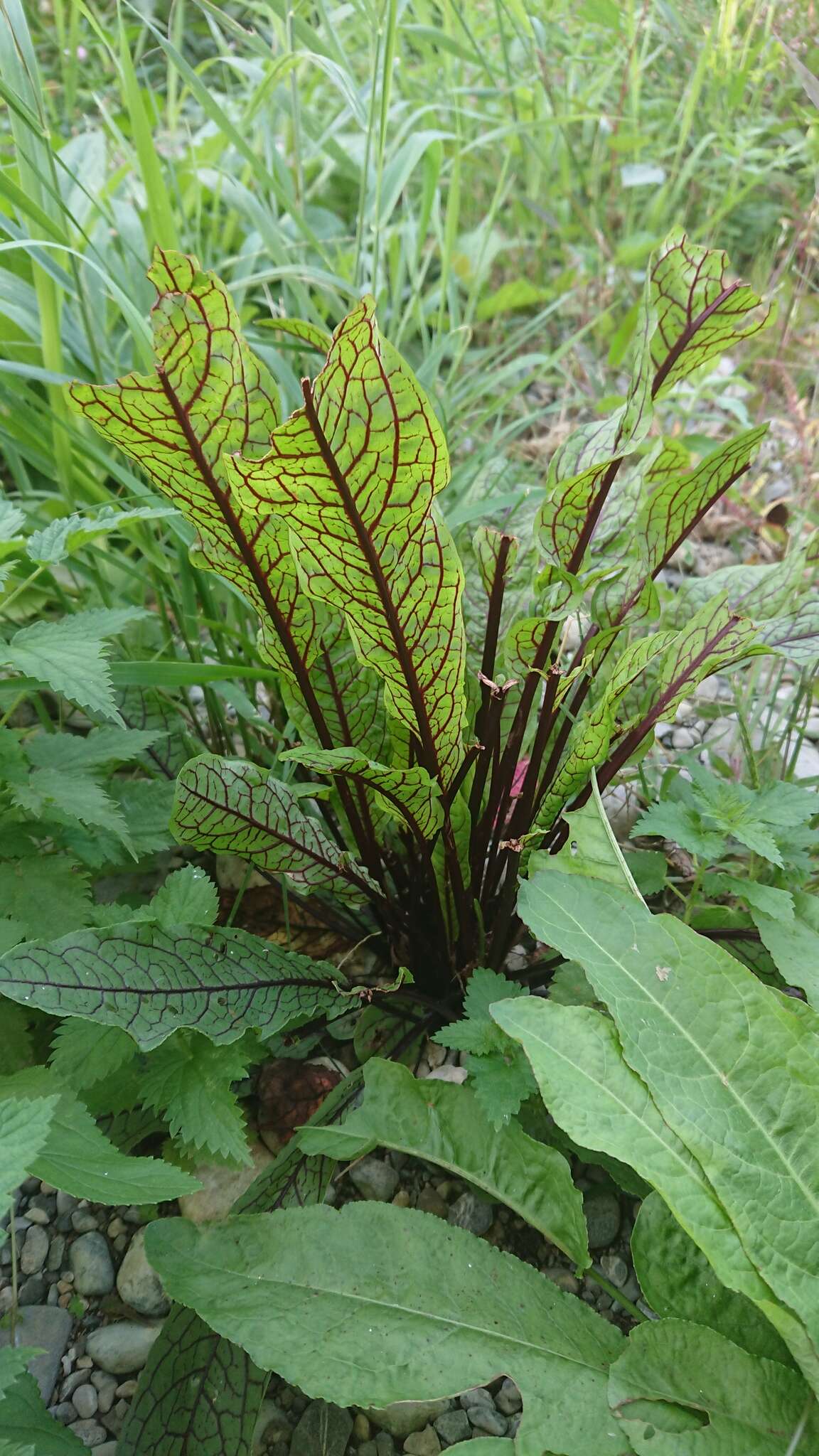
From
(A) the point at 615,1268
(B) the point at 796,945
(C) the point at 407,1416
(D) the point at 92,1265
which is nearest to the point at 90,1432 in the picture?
(D) the point at 92,1265

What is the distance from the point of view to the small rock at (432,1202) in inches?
39.6

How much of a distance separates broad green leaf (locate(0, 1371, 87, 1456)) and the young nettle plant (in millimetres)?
57

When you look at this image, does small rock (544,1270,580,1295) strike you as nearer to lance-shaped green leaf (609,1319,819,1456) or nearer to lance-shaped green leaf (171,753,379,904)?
lance-shaped green leaf (609,1319,819,1456)

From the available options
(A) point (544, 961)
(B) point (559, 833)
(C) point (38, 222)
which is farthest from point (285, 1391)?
(C) point (38, 222)

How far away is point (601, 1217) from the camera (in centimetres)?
99

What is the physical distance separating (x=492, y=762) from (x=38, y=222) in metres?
0.75

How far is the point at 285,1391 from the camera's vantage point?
35.6 inches

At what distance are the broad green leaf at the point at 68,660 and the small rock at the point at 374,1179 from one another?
0.53 m

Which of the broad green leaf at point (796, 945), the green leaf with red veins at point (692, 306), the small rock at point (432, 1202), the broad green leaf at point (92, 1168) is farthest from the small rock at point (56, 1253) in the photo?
the green leaf with red veins at point (692, 306)

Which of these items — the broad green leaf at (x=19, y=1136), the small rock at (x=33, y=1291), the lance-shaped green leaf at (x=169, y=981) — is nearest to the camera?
the broad green leaf at (x=19, y=1136)

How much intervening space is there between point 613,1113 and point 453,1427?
0.33m

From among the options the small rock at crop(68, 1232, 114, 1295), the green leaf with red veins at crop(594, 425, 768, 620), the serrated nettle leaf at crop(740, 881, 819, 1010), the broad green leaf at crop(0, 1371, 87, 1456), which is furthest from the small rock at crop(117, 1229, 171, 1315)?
the green leaf with red veins at crop(594, 425, 768, 620)

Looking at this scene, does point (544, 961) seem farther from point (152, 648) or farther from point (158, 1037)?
point (152, 648)

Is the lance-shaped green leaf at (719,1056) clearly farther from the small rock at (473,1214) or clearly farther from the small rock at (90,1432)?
the small rock at (90,1432)
